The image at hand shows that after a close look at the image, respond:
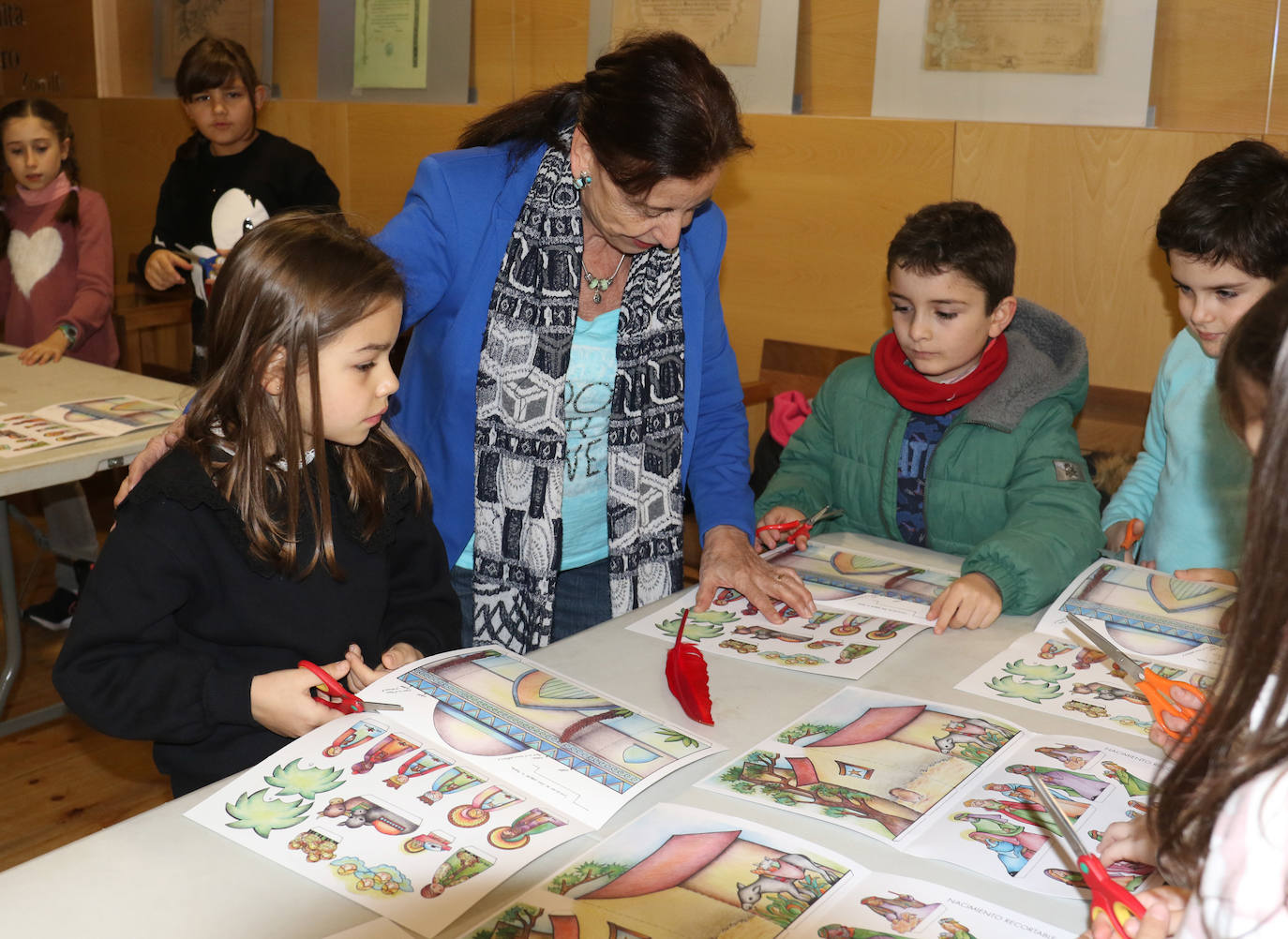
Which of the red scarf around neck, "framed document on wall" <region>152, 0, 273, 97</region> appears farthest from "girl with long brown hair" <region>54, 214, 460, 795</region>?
"framed document on wall" <region>152, 0, 273, 97</region>

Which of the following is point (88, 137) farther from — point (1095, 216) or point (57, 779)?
point (1095, 216)

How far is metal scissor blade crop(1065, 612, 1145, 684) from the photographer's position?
1.36 m

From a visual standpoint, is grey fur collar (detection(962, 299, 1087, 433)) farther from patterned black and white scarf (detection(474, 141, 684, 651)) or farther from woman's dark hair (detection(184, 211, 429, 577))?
woman's dark hair (detection(184, 211, 429, 577))

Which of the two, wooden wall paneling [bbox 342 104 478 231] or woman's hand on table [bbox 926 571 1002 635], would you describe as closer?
woman's hand on table [bbox 926 571 1002 635]

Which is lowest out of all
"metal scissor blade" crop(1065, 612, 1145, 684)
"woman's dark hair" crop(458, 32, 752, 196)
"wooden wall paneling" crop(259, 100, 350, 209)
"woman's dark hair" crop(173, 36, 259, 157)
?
"metal scissor blade" crop(1065, 612, 1145, 684)

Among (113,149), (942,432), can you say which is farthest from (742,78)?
(113,149)

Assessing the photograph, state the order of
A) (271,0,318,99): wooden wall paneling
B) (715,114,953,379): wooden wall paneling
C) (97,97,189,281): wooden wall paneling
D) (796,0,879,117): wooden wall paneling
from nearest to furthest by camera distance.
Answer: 1. (715,114,953,379): wooden wall paneling
2. (796,0,879,117): wooden wall paneling
3. (271,0,318,99): wooden wall paneling
4. (97,97,189,281): wooden wall paneling

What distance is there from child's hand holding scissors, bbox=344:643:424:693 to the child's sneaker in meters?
2.37

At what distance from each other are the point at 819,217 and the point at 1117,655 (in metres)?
2.13

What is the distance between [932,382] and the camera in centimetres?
204

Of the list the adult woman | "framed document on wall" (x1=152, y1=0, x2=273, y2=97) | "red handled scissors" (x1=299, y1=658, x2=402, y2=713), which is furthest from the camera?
"framed document on wall" (x1=152, y1=0, x2=273, y2=97)

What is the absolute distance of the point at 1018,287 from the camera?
2920 mm

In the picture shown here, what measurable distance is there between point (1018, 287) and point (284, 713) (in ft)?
7.43

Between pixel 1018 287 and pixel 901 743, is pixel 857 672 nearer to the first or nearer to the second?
pixel 901 743
